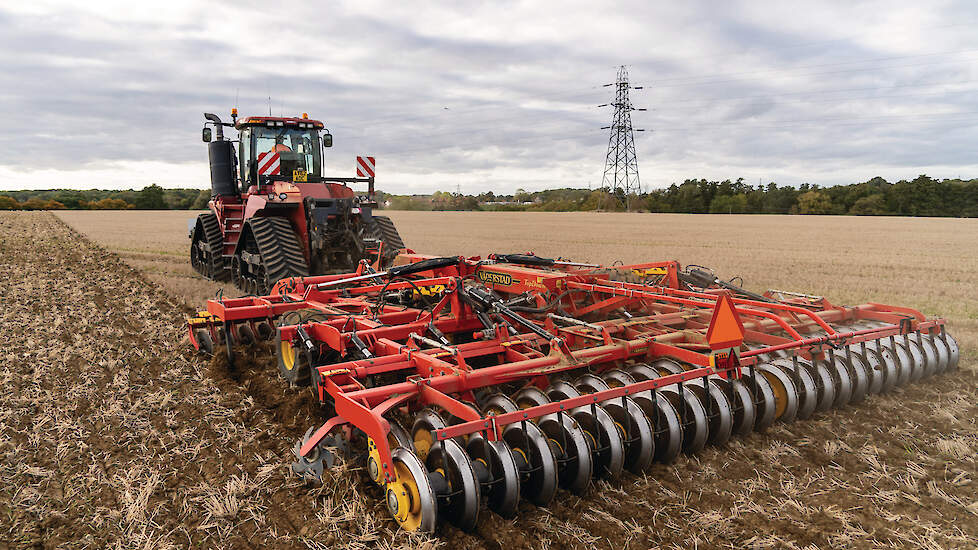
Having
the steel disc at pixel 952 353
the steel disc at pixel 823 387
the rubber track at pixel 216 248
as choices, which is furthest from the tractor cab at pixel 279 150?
the steel disc at pixel 952 353

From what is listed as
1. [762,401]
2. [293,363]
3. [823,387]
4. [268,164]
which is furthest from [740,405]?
[268,164]

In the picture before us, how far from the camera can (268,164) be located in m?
9.89

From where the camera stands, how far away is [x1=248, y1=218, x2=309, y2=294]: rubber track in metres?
8.40

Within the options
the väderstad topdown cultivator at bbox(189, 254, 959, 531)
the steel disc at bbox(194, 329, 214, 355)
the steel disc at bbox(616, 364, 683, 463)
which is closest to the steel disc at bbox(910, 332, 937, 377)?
the väderstad topdown cultivator at bbox(189, 254, 959, 531)

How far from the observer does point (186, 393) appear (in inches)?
195

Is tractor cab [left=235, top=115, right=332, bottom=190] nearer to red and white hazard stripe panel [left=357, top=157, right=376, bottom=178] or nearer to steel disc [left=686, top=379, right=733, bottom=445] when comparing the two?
red and white hazard stripe panel [left=357, top=157, right=376, bottom=178]

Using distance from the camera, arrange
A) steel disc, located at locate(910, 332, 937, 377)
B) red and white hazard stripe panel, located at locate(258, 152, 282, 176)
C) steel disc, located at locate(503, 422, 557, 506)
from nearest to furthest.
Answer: steel disc, located at locate(503, 422, 557, 506)
steel disc, located at locate(910, 332, 937, 377)
red and white hazard stripe panel, located at locate(258, 152, 282, 176)

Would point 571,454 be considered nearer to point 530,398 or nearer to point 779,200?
point 530,398

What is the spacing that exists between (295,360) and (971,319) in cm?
827

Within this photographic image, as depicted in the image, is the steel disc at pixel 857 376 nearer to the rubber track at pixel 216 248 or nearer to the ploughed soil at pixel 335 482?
the ploughed soil at pixel 335 482

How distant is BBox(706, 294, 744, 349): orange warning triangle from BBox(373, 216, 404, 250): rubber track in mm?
6290

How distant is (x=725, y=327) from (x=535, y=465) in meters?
1.52

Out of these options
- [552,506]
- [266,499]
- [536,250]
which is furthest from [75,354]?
[536,250]

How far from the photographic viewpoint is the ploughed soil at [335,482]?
289 cm
